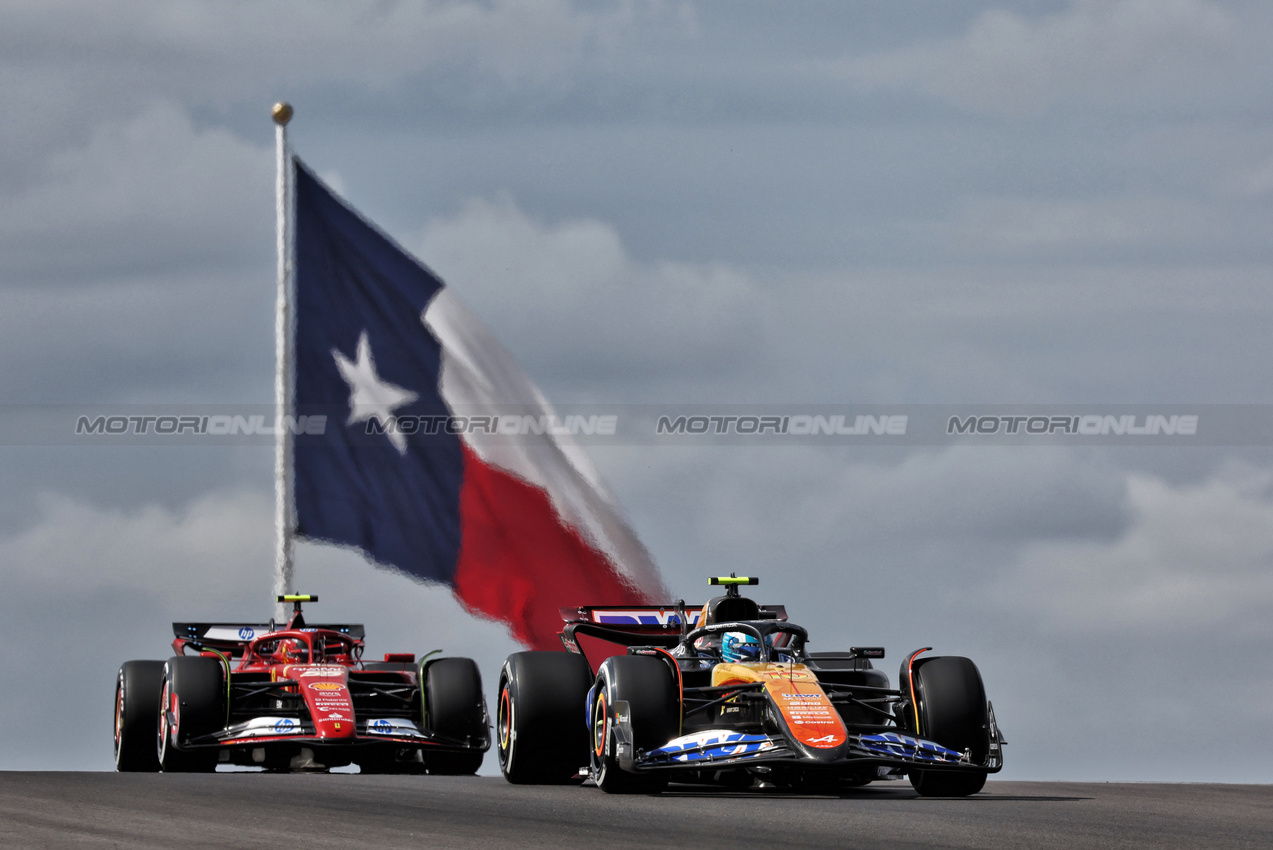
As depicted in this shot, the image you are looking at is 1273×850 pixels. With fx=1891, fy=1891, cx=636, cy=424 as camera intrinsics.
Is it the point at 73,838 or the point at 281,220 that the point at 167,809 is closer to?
the point at 73,838

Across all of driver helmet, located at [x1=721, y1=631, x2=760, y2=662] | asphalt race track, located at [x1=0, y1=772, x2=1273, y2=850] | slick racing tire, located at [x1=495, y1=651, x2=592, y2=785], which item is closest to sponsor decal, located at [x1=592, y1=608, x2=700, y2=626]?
slick racing tire, located at [x1=495, y1=651, x2=592, y2=785]

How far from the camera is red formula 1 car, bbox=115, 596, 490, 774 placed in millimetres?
24609

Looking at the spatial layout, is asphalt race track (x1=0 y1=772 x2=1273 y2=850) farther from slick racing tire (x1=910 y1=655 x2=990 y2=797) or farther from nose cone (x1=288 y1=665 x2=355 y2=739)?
nose cone (x1=288 y1=665 x2=355 y2=739)

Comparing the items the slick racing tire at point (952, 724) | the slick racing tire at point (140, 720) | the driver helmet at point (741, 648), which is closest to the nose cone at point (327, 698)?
the slick racing tire at point (140, 720)

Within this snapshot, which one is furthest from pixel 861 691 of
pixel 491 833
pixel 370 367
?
pixel 370 367

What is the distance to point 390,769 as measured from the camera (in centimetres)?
2605

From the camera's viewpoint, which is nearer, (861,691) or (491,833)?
(491,833)

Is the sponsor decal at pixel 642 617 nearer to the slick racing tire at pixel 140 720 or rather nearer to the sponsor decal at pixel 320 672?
the sponsor decal at pixel 320 672

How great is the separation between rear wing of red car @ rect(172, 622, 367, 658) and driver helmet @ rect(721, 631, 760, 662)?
30.8 feet

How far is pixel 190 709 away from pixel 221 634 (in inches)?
156

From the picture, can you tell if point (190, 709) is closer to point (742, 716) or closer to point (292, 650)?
point (292, 650)

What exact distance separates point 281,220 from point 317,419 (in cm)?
345

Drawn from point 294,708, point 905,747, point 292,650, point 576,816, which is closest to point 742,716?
point 905,747

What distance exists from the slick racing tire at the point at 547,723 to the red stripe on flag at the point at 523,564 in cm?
768
